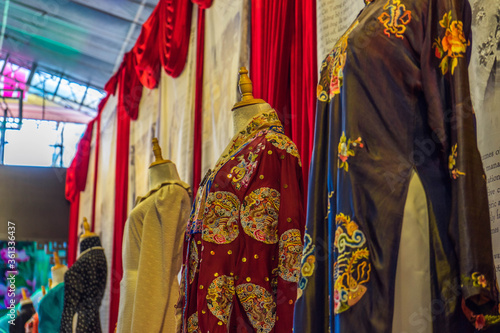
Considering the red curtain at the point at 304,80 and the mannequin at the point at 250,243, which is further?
the red curtain at the point at 304,80

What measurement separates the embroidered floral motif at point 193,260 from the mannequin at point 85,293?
2.20m

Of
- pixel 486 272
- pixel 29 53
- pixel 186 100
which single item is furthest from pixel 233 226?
pixel 29 53

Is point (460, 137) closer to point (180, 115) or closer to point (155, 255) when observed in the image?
point (155, 255)

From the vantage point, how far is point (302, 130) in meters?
2.46

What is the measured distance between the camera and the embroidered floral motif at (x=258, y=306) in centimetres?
184

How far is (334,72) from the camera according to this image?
1454 millimetres

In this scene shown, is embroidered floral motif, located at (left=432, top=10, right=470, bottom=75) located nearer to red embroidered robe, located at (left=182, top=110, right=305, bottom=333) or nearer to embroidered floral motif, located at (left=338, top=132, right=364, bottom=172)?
embroidered floral motif, located at (left=338, top=132, right=364, bottom=172)

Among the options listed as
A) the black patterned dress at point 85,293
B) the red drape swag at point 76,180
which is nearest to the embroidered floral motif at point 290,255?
the black patterned dress at point 85,293

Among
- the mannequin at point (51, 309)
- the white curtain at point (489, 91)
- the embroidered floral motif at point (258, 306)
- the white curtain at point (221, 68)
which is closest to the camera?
the white curtain at point (489, 91)

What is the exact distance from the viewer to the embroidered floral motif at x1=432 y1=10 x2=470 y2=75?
4.33 ft

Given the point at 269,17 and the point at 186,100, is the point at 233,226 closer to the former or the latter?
the point at 269,17

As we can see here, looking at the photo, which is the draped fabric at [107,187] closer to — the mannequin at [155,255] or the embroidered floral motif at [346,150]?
the mannequin at [155,255]

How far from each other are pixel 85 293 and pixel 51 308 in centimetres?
99

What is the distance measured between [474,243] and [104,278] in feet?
11.2
